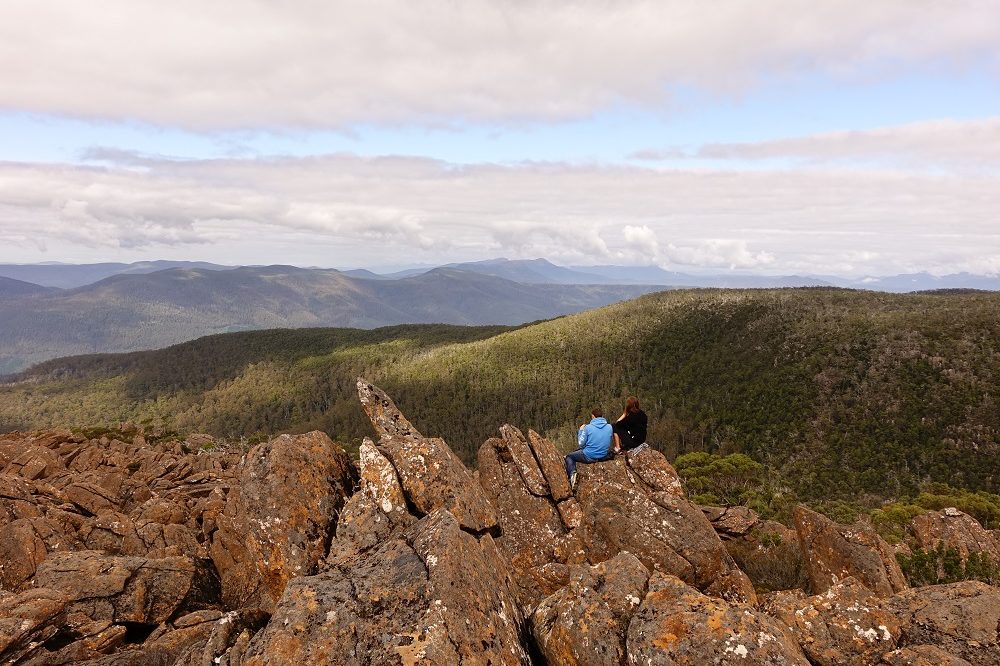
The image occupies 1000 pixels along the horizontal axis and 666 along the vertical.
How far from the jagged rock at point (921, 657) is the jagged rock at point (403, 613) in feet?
30.9

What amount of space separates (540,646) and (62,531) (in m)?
27.6

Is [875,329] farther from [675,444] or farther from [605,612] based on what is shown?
[605,612]

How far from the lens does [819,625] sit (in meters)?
12.8

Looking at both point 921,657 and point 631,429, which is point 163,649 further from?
point 921,657

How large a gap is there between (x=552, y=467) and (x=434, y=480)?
8.20m

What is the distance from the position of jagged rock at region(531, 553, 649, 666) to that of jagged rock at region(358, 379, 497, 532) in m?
4.58

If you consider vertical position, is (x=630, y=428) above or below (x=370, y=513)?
above

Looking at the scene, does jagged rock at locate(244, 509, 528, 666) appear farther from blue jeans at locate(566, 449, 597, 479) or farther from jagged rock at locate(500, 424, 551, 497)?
blue jeans at locate(566, 449, 597, 479)

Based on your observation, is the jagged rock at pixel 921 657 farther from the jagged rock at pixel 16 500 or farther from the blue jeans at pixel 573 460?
the jagged rock at pixel 16 500

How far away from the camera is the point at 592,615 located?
456 inches

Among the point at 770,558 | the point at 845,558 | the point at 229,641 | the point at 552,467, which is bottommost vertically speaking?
the point at 770,558

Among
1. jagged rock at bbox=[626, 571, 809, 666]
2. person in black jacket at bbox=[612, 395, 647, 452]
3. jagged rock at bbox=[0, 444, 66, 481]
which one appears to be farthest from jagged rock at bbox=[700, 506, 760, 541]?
jagged rock at bbox=[0, 444, 66, 481]

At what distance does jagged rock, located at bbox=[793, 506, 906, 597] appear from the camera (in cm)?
1852

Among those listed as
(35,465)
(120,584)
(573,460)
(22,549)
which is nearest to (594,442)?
(573,460)
